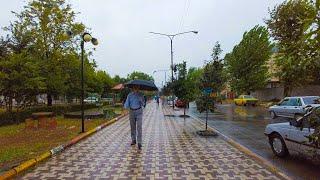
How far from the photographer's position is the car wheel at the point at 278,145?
10.8 metres

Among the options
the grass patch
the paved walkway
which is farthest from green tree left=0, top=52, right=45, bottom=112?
the paved walkway

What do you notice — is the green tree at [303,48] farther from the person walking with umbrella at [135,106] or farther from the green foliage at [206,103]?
the green foliage at [206,103]

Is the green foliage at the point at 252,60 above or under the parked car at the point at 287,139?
above

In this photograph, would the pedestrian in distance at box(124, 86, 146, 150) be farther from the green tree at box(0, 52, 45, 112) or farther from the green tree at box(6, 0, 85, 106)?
the green tree at box(6, 0, 85, 106)

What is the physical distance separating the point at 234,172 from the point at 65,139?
722 centimetres

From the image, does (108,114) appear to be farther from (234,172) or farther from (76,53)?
(234,172)

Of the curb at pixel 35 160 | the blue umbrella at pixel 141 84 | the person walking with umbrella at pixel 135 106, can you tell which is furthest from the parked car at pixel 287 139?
the curb at pixel 35 160

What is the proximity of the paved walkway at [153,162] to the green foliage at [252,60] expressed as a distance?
48.4 metres

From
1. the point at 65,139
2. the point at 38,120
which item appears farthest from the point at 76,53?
the point at 65,139

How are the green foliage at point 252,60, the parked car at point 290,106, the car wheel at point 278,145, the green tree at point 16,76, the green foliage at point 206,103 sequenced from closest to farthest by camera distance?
the car wheel at point 278,145, the green foliage at point 206,103, the green tree at point 16,76, the parked car at point 290,106, the green foliage at point 252,60

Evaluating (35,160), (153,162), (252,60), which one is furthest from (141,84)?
(252,60)

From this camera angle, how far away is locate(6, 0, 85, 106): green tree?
33.4 m

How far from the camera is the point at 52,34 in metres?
35.2

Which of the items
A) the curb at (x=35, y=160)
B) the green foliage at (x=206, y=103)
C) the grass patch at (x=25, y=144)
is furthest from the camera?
the green foliage at (x=206, y=103)
